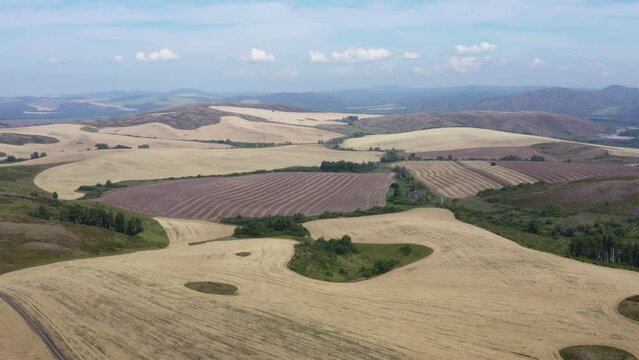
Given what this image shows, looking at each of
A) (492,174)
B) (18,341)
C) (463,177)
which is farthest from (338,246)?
(492,174)

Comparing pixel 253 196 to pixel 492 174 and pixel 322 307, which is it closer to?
pixel 492 174

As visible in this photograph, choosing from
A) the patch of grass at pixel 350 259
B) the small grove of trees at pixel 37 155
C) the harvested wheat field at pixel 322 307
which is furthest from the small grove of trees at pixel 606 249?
the small grove of trees at pixel 37 155

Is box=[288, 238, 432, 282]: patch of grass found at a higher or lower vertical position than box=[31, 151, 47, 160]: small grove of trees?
lower

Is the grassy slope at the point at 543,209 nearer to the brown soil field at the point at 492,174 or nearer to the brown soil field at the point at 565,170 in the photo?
the brown soil field at the point at 492,174

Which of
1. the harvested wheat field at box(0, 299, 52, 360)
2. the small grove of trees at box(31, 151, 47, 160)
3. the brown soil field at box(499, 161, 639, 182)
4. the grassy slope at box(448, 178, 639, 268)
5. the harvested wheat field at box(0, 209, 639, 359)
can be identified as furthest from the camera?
the small grove of trees at box(31, 151, 47, 160)

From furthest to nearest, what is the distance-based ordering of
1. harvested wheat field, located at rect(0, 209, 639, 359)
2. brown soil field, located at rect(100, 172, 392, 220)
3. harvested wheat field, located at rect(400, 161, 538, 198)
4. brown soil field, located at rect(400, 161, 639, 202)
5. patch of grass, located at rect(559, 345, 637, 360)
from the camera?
brown soil field, located at rect(400, 161, 639, 202) < harvested wheat field, located at rect(400, 161, 538, 198) < brown soil field, located at rect(100, 172, 392, 220) < harvested wheat field, located at rect(0, 209, 639, 359) < patch of grass, located at rect(559, 345, 637, 360)

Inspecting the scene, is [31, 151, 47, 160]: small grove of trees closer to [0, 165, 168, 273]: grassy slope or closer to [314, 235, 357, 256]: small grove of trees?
[0, 165, 168, 273]: grassy slope

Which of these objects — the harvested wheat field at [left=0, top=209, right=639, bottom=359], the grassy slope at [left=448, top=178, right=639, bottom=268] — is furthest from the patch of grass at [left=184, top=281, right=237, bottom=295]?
the grassy slope at [left=448, top=178, right=639, bottom=268]
